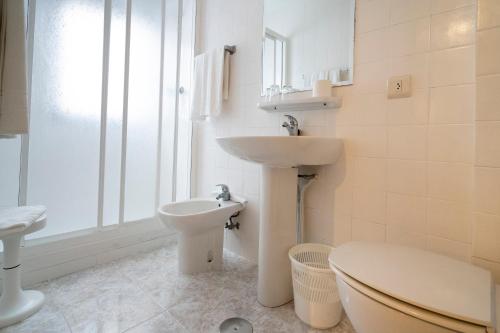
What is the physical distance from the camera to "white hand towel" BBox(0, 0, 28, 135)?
1.12 meters

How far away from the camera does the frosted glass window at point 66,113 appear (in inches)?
55.9

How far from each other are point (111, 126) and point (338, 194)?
1.58m

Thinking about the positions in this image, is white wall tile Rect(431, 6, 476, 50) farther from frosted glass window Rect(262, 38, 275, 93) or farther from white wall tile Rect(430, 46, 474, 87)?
frosted glass window Rect(262, 38, 275, 93)

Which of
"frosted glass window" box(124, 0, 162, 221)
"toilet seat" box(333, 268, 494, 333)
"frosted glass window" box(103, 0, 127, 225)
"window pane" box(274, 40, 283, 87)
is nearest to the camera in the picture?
"toilet seat" box(333, 268, 494, 333)

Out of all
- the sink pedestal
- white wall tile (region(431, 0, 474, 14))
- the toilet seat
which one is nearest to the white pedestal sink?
the sink pedestal

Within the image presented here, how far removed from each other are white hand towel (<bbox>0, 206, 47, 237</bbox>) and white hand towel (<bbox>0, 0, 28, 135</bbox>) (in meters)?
0.38

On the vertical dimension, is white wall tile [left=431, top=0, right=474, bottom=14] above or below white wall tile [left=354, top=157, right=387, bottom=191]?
above

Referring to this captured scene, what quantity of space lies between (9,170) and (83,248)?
0.62 meters

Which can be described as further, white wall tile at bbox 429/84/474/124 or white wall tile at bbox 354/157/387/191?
white wall tile at bbox 354/157/387/191

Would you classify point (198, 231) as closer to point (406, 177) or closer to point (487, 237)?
point (406, 177)

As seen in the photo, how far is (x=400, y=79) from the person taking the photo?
1076 millimetres

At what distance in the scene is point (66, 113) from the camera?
4.96 feet

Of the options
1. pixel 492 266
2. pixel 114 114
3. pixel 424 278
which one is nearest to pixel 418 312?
pixel 424 278

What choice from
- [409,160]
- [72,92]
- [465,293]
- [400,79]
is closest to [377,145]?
[409,160]
